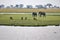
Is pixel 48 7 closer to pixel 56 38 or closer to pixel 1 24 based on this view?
pixel 56 38

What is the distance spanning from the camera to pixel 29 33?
5.84 ft

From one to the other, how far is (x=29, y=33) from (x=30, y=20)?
0.59 ft

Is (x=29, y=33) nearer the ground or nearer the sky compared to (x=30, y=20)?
nearer the ground

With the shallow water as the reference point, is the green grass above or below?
above

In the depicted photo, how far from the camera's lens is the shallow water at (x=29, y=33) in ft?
5.83

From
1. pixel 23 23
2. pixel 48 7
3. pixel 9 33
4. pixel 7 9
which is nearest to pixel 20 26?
pixel 23 23

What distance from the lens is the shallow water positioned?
1776 mm

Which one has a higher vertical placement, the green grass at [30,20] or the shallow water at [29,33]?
the green grass at [30,20]

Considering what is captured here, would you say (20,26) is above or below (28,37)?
above

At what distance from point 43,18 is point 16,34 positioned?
44 cm

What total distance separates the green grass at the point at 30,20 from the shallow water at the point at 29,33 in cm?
6

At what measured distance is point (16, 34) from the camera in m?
1.79

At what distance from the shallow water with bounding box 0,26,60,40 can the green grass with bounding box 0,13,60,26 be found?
2.2 inches

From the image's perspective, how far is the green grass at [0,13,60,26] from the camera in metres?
1.79
